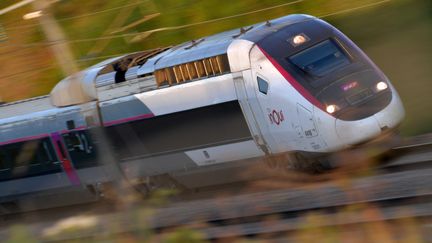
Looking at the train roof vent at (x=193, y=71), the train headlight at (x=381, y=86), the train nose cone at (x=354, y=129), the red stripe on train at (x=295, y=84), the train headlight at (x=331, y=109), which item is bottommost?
the train nose cone at (x=354, y=129)

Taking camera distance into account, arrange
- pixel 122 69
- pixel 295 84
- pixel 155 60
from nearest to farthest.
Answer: pixel 295 84 < pixel 155 60 < pixel 122 69

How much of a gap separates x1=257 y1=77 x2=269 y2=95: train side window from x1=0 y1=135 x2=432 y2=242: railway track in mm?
1486

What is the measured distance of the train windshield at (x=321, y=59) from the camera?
12092 mm

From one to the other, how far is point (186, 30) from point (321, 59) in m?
11.6

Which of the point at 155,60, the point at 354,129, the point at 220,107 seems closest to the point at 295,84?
the point at 354,129

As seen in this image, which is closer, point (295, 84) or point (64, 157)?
point (295, 84)

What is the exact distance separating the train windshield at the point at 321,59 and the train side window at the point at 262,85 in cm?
54

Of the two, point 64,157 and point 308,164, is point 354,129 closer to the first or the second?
point 308,164

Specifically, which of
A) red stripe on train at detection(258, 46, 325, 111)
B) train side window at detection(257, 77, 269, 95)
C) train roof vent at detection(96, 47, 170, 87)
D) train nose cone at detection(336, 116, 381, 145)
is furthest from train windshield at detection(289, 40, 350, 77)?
train roof vent at detection(96, 47, 170, 87)

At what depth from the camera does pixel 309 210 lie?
10.5 metres

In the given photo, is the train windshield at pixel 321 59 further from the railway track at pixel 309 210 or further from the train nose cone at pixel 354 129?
the railway track at pixel 309 210

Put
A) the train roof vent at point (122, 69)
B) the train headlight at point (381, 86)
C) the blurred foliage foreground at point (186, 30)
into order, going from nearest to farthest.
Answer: the train headlight at point (381, 86) → the train roof vent at point (122, 69) → the blurred foliage foreground at point (186, 30)

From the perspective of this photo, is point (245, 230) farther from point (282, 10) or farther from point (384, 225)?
point (282, 10)

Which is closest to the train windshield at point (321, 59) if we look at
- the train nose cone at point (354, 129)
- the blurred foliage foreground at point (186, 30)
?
the train nose cone at point (354, 129)
